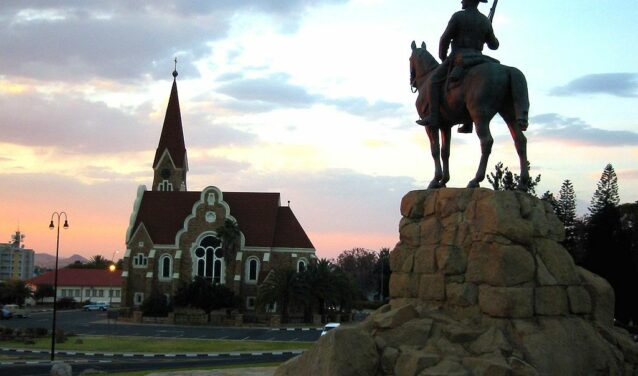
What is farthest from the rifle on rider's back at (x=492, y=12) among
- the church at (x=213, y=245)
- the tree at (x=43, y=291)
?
the tree at (x=43, y=291)

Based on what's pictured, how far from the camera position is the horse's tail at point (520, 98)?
1091 centimetres

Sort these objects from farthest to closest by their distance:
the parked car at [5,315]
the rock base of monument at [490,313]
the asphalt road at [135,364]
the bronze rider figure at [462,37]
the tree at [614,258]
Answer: the parked car at [5,315], the tree at [614,258], the asphalt road at [135,364], the bronze rider figure at [462,37], the rock base of monument at [490,313]

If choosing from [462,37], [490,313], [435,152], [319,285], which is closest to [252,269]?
[319,285]

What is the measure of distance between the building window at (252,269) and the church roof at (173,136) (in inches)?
765

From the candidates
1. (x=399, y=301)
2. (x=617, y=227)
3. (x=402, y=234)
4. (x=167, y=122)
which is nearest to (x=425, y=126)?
(x=402, y=234)

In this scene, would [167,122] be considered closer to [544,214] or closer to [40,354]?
[40,354]

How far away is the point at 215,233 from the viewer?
6888 cm

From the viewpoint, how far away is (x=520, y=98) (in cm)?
1090

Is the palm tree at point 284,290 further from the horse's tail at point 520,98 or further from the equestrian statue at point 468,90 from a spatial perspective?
the horse's tail at point 520,98

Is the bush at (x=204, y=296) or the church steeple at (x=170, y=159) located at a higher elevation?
the church steeple at (x=170, y=159)

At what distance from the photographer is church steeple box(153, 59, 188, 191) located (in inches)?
3228

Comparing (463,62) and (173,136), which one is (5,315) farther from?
(463,62)

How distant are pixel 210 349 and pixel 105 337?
34.8 ft

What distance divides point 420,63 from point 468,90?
187 cm
